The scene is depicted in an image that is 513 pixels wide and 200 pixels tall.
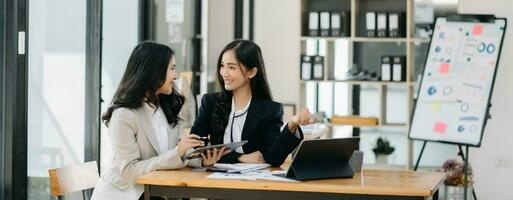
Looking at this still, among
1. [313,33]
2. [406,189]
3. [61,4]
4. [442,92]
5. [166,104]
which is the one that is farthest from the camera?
[313,33]

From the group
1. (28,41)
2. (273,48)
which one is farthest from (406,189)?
(273,48)

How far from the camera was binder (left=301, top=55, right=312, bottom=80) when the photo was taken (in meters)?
7.44

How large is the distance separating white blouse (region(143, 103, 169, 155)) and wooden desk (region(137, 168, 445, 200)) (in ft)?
0.86

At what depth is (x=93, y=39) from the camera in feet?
16.8

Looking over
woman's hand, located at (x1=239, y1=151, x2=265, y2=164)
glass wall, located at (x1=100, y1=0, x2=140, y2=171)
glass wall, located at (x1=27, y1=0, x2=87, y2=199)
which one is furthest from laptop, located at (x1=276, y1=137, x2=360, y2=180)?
glass wall, located at (x1=100, y1=0, x2=140, y2=171)

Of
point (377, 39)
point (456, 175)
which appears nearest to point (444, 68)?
point (456, 175)

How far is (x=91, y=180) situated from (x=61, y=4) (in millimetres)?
1529

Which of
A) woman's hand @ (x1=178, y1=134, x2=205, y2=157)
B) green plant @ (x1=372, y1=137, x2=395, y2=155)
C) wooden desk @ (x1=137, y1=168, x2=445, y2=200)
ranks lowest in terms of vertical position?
green plant @ (x1=372, y1=137, x2=395, y2=155)

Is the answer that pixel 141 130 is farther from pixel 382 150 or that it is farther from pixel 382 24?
pixel 382 150

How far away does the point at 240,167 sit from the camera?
344 centimetres

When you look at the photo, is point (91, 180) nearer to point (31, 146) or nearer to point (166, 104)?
point (166, 104)

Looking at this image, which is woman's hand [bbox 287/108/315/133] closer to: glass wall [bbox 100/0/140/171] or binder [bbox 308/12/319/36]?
glass wall [bbox 100/0/140/171]

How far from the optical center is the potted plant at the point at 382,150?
24.4 feet

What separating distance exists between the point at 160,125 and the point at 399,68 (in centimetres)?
400
